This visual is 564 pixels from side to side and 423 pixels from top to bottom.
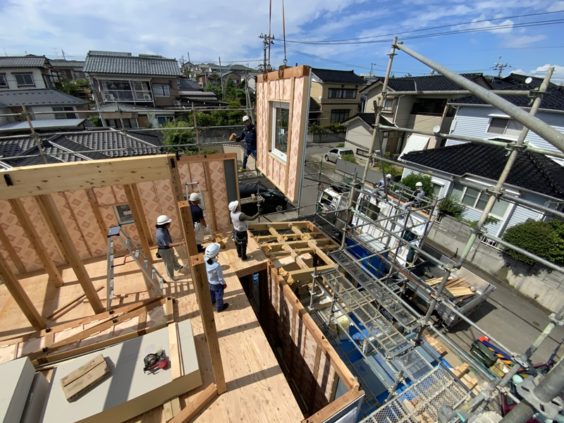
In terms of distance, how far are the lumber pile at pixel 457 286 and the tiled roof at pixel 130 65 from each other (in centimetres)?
3367

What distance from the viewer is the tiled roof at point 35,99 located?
23.9 metres

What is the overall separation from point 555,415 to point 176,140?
69.8ft

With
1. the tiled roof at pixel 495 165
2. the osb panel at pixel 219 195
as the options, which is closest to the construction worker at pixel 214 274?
the osb panel at pixel 219 195

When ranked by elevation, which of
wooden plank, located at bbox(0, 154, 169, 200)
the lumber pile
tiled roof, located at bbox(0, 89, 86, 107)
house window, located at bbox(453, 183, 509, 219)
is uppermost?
wooden plank, located at bbox(0, 154, 169, 200)

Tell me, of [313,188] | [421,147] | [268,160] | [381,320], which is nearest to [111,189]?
[268,160]

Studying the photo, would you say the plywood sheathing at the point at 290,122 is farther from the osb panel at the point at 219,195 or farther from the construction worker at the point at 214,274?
the construction worker at the point at 214,274

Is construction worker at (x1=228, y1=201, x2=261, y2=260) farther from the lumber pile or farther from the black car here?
the black car

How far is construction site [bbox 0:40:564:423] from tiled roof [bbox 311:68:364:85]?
109 feet

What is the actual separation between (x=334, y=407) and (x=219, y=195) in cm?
675

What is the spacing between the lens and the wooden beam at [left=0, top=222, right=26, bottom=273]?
605 centimetres

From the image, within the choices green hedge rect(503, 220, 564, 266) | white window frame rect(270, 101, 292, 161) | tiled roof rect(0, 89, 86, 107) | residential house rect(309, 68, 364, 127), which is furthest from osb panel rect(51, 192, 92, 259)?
residential house rect(309, 68, 364, 127)

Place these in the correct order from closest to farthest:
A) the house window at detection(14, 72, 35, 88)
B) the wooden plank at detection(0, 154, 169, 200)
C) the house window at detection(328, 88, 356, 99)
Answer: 1. the wooden plank at detection(0, 154, 169, 200)
2. the house window at detection(14, 72, 35, 88)
3. the house window at detection(328, 88, 356, 99)

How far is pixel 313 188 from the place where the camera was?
22.3m

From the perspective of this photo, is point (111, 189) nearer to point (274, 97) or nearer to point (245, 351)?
point (274, 97)
